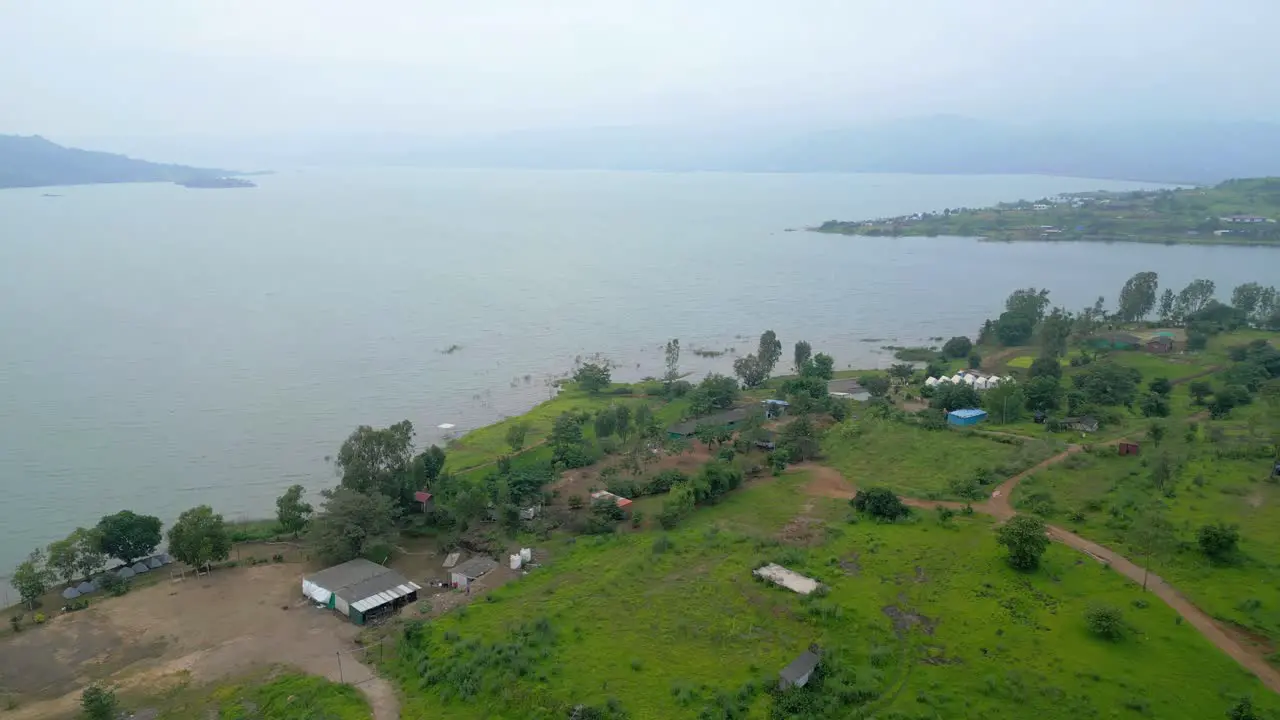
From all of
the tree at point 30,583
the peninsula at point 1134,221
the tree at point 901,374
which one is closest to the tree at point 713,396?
the tree at point 901,374

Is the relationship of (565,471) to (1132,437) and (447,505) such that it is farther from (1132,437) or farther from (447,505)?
(1132,437)

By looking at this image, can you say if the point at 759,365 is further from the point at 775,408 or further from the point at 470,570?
the point at 470,570

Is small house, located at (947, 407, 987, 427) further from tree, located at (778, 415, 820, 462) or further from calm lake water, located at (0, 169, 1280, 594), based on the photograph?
calm lake water, located at (0, 169, 1280, 594)

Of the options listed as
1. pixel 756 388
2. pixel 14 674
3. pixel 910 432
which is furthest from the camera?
pixel 756 388

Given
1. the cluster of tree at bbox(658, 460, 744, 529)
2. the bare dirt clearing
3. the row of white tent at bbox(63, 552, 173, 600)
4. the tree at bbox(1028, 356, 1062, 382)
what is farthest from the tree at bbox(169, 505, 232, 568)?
the tree at bbox(1028, 356, 1062, 382)

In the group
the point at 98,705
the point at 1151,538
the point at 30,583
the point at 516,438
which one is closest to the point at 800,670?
the point at 1151,538

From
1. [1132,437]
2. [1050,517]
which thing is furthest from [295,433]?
[1132,437]

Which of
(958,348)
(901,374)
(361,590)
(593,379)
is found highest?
(958,348)
